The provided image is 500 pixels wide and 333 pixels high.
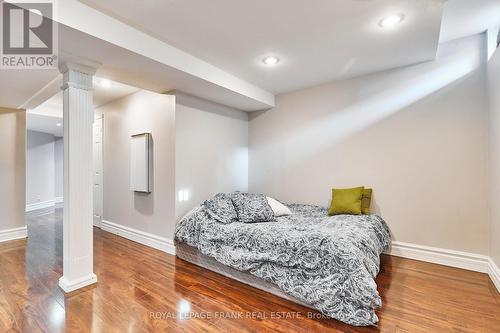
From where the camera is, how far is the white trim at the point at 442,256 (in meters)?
2.73

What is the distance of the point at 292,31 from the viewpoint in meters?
2.34

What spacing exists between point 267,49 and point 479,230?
3.13 metres

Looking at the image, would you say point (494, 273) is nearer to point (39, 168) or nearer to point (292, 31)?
point (292, 31)

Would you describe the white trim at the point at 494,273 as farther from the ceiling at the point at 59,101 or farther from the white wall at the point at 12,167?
the white wall at the point at 12,167

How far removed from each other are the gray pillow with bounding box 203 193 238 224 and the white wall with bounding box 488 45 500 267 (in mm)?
2717

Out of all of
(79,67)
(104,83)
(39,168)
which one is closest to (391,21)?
(79,67)

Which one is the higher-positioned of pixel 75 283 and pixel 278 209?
pixel 278 209

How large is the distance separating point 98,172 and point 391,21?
5144 mm

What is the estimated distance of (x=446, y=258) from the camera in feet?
9.54

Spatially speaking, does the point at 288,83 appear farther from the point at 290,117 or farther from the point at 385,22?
the point at 385,22

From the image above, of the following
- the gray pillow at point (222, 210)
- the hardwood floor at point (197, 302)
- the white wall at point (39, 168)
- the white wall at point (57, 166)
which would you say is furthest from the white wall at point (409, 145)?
the white wall at point (57, 166)

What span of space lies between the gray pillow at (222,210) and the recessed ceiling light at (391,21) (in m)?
2.53

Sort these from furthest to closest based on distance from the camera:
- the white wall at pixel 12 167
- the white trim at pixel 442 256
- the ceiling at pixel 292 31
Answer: the white wall at pixel 12 167, the white trim at pixel 442 256, the ceiling at pixel 292 31

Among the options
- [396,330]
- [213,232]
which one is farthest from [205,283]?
[396,330]
